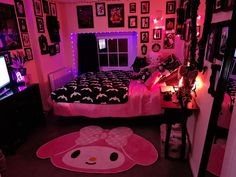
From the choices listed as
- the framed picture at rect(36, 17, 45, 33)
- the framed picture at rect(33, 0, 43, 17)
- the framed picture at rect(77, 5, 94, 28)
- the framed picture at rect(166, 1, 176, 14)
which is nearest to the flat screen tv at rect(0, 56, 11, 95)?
the framed picture at rect(36, 17, 45, 33)

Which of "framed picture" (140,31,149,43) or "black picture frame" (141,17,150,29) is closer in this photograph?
"black picture frame" (141,17,150,29)

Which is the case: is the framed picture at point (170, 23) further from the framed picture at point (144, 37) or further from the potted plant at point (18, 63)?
the potted plant at point (18, 63)

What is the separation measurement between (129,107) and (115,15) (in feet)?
8.33

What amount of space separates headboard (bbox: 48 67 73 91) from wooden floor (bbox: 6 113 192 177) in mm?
829

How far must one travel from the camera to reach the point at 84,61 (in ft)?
15.2

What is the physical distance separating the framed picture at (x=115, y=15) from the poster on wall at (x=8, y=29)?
2.12 metres

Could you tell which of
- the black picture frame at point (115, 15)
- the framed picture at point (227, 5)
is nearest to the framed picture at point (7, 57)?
the black picture frame at point (115, 15)

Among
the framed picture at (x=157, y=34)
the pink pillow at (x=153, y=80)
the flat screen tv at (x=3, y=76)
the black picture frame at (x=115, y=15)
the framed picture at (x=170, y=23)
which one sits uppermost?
the black picture frame at (x=115, y=15)

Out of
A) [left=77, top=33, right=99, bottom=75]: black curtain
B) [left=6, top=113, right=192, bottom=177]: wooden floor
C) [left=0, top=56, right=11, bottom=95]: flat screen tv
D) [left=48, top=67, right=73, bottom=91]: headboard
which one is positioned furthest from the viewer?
[left=77, top=33, right=99, bottom=75]: black curtain

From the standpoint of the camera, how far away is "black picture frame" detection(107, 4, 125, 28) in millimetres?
4145

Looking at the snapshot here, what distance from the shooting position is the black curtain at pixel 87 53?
14.8ft

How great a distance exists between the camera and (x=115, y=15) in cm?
421

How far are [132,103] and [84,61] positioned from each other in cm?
237

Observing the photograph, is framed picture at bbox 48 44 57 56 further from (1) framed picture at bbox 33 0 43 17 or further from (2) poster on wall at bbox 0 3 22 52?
(2) poster on wall at bbox 0 3 22 52
